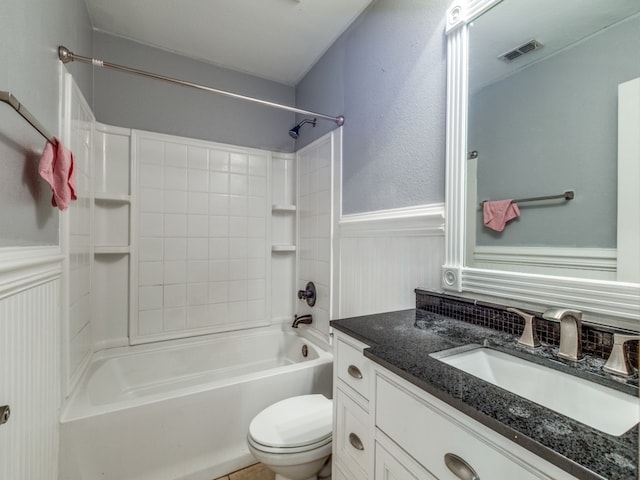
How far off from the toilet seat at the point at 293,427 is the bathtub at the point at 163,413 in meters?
0.28

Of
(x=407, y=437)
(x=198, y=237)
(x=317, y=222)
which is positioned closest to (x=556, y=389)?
(x=407, y=437)

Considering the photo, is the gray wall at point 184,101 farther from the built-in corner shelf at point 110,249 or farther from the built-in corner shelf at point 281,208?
the built-in corner shelf at point 110,249

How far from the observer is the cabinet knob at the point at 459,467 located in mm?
552

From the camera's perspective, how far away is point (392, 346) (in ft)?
2.73

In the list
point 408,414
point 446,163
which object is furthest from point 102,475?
point 446,163

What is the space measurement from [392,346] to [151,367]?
193 centimetres

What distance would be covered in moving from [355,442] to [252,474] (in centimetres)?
92

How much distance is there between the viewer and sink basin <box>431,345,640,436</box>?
1.95ft

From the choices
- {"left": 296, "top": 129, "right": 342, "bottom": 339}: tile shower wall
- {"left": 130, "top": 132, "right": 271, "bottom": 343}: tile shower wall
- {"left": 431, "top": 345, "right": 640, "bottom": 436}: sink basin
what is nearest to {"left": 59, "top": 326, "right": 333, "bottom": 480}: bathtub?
{"left": 130, "top": 132, "right": 271, "bottom": 343}: tile shower wall

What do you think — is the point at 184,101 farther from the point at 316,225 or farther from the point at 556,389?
the point at 556,389

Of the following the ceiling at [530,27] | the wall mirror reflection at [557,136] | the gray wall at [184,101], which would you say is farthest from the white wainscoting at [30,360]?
the ceiling at [530,27]

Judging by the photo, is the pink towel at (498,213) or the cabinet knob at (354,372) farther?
the pink towel at (498,213)

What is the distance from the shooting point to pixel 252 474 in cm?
149

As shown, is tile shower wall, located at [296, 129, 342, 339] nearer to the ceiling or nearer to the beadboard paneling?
the ceiling
